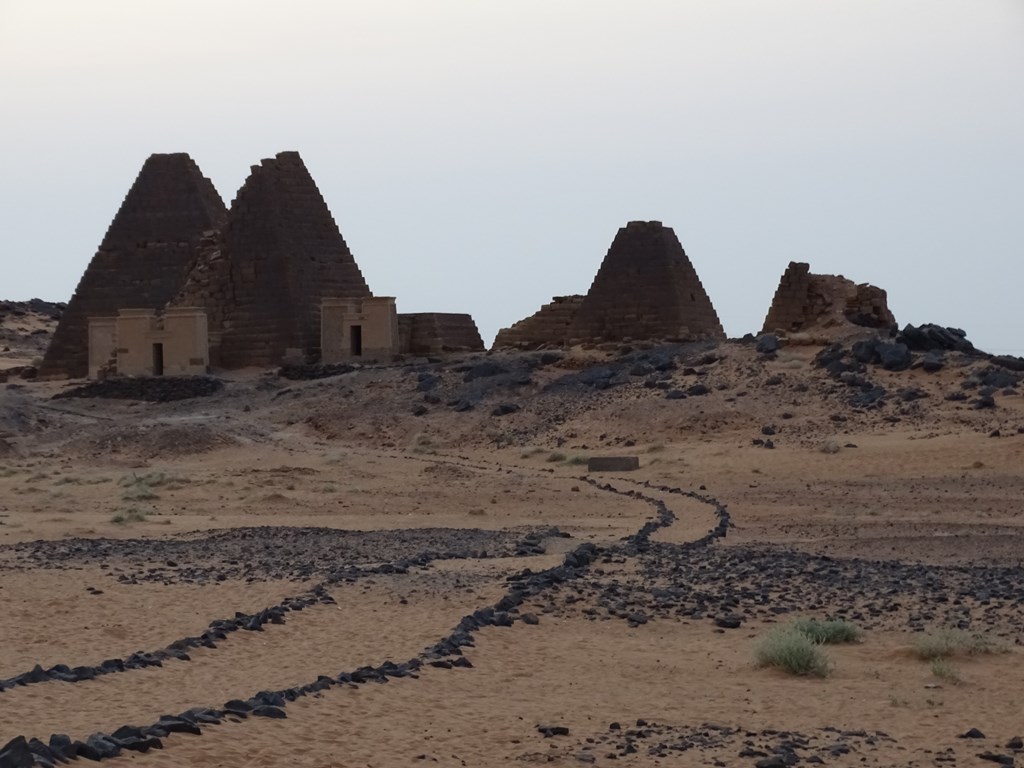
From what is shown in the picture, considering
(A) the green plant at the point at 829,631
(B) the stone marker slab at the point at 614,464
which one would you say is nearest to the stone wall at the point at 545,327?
(B) the stone marker slab at the point at 614,464

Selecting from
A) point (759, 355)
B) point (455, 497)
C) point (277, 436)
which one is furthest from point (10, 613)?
point (759, 355)

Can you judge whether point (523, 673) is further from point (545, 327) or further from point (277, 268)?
point (277, 268)

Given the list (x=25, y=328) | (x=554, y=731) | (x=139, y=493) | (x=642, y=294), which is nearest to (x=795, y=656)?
(x=554, y=731)

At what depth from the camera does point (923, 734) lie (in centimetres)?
890

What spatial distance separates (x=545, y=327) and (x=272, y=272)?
650 cm

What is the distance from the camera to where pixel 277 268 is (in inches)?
1556

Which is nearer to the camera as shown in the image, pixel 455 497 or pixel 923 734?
pixel 923 734

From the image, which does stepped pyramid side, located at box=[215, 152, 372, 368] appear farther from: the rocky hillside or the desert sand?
the rocky hillside

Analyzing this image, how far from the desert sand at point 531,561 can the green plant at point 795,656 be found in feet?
0.45

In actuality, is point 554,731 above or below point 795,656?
below

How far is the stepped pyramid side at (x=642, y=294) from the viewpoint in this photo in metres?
36.5

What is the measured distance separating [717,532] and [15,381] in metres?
26.9

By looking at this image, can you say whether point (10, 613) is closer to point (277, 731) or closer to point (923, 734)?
point (277, 731)

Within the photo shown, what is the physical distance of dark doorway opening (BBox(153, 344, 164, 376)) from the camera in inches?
1502
